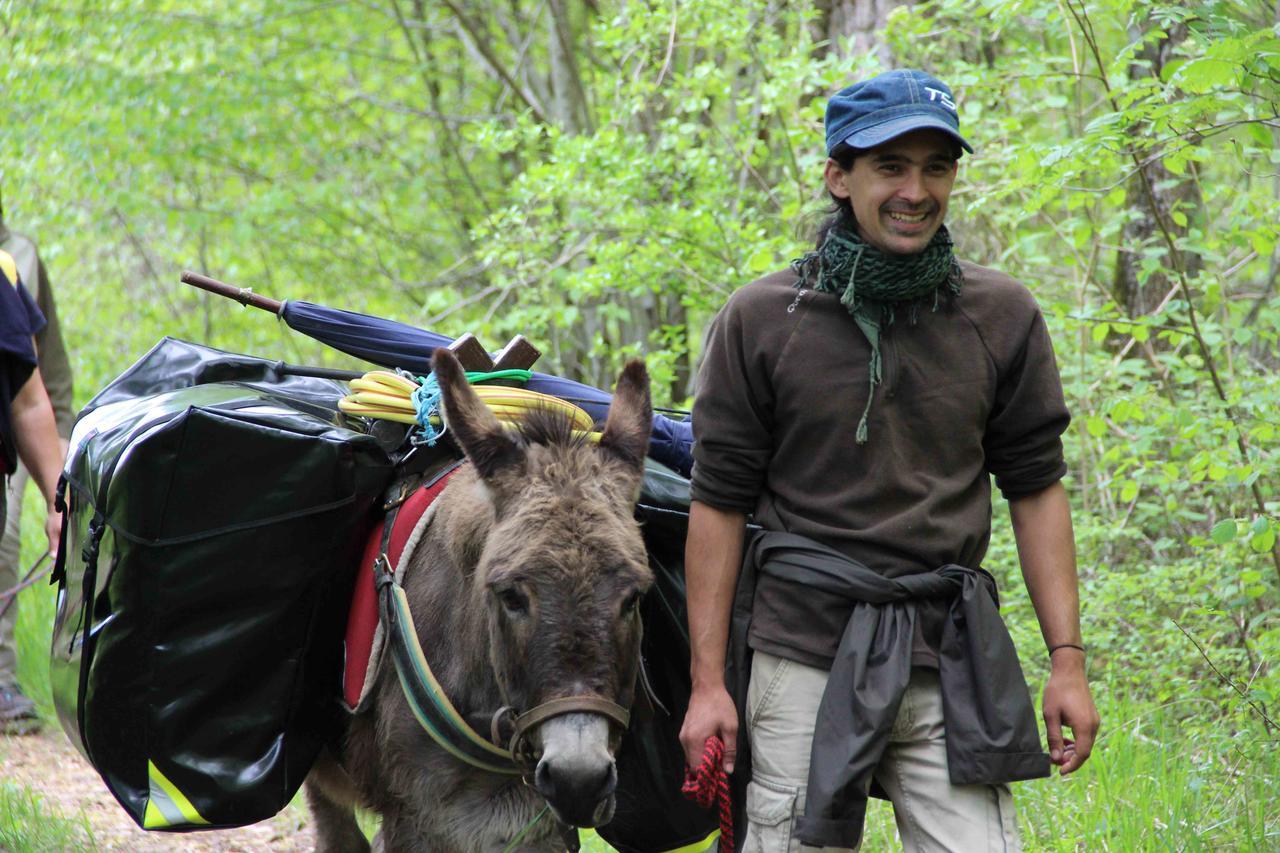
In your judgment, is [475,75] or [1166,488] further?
[475,75]

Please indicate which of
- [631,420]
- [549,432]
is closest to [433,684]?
[549,432]

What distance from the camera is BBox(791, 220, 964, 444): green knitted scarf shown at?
261cm

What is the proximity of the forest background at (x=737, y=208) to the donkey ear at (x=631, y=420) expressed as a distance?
0.65 m

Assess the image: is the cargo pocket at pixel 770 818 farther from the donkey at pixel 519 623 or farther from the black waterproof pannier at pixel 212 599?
the black waterproof pannier at pixel 212 599

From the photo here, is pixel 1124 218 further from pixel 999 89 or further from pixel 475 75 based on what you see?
pixel 475 75

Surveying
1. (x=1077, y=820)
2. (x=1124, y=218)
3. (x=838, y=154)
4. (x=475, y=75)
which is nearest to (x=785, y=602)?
(x=838, y=154)

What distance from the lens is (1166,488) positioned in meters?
5.11

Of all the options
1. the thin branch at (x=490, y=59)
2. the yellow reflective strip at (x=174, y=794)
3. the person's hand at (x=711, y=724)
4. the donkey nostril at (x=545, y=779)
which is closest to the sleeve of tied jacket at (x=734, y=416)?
the person's hand at (x=711, y=724)

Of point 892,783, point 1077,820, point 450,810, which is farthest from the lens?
point 1077,820

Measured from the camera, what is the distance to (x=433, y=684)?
3.00m

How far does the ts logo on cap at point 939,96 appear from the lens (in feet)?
8.65

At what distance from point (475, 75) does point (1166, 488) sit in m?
8.37

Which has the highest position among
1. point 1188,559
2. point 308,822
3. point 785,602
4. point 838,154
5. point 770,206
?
point 838,154

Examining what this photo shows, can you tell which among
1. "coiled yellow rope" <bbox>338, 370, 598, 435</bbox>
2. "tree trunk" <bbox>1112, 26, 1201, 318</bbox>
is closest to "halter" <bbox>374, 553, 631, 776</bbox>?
"coiled yellow rope" <bbox>338, 370, 598, 435</bbox>
